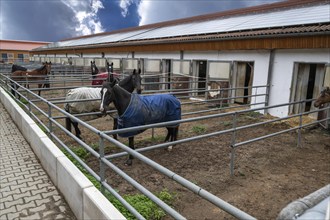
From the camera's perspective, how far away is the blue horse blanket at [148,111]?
4.57 m

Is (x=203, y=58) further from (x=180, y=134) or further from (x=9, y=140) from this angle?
(x=9, y=140)

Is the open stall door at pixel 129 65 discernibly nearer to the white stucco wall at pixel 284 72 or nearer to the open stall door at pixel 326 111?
the white stucco wall at pixel 284 72

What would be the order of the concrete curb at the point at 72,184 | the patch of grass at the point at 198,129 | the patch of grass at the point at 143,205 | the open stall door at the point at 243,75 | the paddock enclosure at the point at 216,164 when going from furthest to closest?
the open stall door at the point at 243,75 < the patch of grass at the point at 198,129 < the paddock enclosure at the point at 216,164 < the patch of grass at the point at 143,205 < the concrete curb at the point at 72,184

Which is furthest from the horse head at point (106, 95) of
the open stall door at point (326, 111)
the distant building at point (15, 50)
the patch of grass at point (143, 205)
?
the distant building at point (15, 50)

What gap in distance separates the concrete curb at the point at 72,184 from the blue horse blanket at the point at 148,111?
1092 millimetres

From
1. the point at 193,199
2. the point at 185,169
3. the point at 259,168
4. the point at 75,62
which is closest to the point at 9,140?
the point at 185,169

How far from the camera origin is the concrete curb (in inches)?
94.8

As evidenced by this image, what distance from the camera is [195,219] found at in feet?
10.1

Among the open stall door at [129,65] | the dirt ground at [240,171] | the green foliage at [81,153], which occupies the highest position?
the open stall door at [129,65]

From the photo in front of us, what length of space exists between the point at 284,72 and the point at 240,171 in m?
4.95

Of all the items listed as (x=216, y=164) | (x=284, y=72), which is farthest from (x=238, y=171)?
(x=284, y=72)

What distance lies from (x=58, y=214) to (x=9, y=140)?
3.40 meters

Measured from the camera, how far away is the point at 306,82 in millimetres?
7922

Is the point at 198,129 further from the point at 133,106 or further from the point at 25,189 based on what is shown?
the point at 25,189
